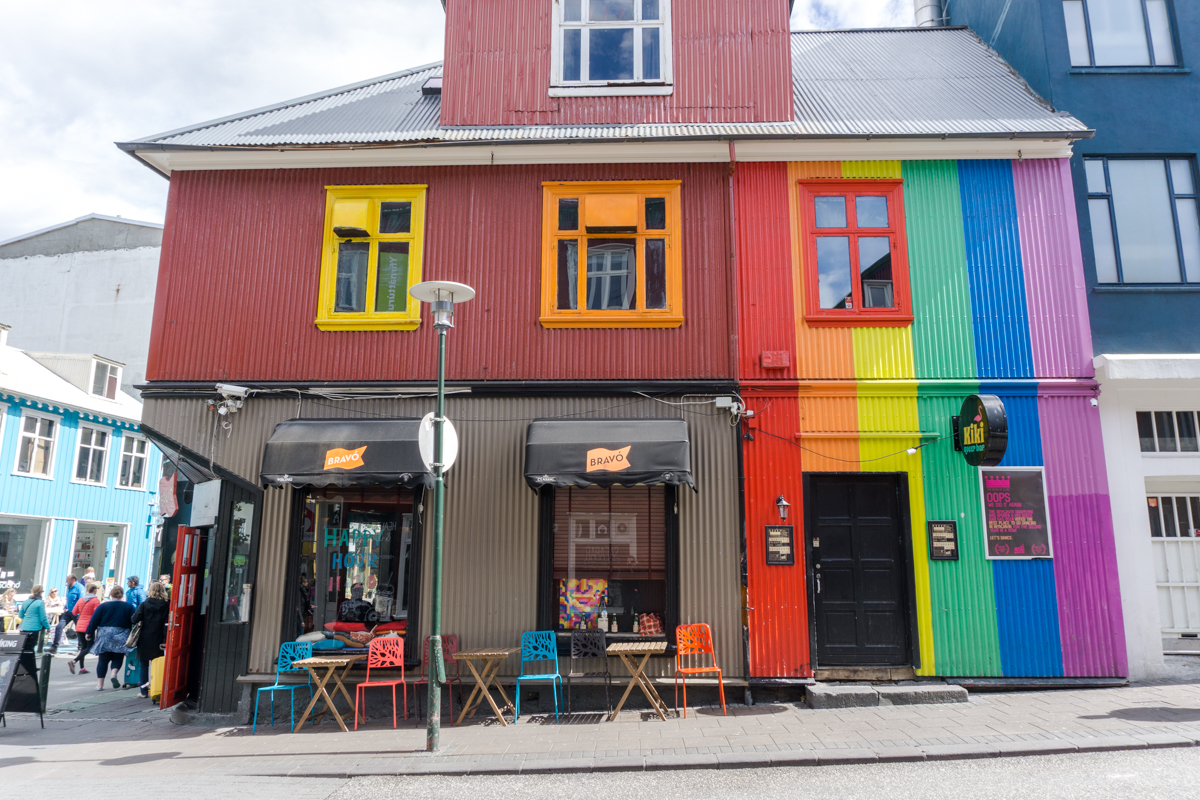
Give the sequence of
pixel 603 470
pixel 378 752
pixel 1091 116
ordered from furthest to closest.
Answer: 1. pixel 1091 116
2. pixel 603 470
3. pixel 378 752

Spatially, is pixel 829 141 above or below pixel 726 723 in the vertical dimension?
above

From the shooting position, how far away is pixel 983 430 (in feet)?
28.8

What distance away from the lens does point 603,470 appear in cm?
885

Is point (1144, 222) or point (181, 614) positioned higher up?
point (1144, 222)

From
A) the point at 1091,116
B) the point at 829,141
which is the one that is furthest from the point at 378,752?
the point at 1091,116

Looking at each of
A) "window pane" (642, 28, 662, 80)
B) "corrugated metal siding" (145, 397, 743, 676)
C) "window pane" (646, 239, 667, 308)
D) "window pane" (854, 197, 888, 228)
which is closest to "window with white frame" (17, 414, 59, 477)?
"corrugated metal siding" (145, 397, 743, 676)

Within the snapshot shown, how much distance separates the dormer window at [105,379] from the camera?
2381cm

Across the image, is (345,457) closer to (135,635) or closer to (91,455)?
(135,635)

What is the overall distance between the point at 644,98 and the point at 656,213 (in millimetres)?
1908

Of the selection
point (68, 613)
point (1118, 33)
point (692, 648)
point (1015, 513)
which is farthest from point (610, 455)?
point (68, 613)

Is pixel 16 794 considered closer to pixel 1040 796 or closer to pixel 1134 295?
pixel 1040 796

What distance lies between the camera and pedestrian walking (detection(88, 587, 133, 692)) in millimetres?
12414

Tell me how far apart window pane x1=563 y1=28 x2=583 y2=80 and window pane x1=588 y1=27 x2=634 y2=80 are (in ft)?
0.54

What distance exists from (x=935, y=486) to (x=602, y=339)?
460 centimetres
